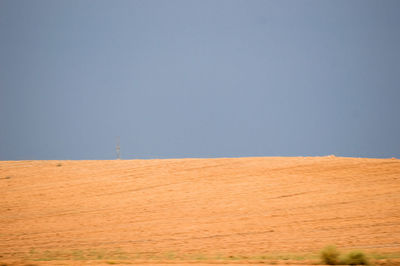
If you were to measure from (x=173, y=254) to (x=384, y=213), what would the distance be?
12302 millimetres

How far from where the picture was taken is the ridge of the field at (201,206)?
1909 centimetres

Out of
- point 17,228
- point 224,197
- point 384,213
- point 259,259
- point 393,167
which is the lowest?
point 259,259

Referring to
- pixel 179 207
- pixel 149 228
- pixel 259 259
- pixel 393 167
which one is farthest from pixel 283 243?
pixel 393 167

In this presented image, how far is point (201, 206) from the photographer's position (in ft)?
87.1

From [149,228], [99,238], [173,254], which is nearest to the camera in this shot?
[173,254]

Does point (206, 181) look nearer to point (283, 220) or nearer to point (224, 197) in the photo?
point (224, 197)

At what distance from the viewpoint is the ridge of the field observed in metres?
19.1

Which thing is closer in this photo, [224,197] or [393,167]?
[224,197]

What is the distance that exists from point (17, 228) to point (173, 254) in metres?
9.66

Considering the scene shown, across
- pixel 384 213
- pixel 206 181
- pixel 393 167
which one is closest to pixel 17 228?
pixel 206 181

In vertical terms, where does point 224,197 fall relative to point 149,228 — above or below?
above

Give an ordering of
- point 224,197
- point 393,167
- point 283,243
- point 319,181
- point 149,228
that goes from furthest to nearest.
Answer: point 393,167
point 319,181
point 224,197
point 149,228
point 283,243

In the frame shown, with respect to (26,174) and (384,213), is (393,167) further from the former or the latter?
(26,174)

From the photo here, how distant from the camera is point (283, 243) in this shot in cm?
1870
